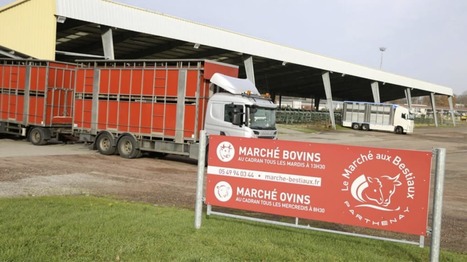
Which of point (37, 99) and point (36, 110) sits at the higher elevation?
point (37, 99)

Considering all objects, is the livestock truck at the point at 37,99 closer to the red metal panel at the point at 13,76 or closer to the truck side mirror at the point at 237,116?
the red metal panel at the point at 13,76

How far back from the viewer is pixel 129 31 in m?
28.3

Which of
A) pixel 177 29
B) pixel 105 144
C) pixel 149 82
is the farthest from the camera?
pixel 177 29

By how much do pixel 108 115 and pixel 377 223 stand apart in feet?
47.1

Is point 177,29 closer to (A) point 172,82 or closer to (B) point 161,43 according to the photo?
(B) point 161,43

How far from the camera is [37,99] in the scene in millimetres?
20438

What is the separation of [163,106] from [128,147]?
7.27ft

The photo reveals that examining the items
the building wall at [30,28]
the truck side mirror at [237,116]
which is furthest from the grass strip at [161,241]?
the building wall at [30,28]

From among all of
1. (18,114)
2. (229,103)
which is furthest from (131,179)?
(18,114)

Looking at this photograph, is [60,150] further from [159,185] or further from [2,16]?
[2,16]

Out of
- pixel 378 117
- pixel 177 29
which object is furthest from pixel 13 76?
pixel 378 117

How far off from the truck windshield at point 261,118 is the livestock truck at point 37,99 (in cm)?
976

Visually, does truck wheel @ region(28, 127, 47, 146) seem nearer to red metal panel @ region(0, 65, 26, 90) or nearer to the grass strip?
red metal panel @ region(0, 65, 26, 90)

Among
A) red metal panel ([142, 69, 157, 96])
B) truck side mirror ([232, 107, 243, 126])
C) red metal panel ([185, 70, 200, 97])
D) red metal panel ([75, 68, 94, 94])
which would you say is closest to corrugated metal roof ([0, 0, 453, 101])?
red metal panel ([75, 68, 94, 94])
